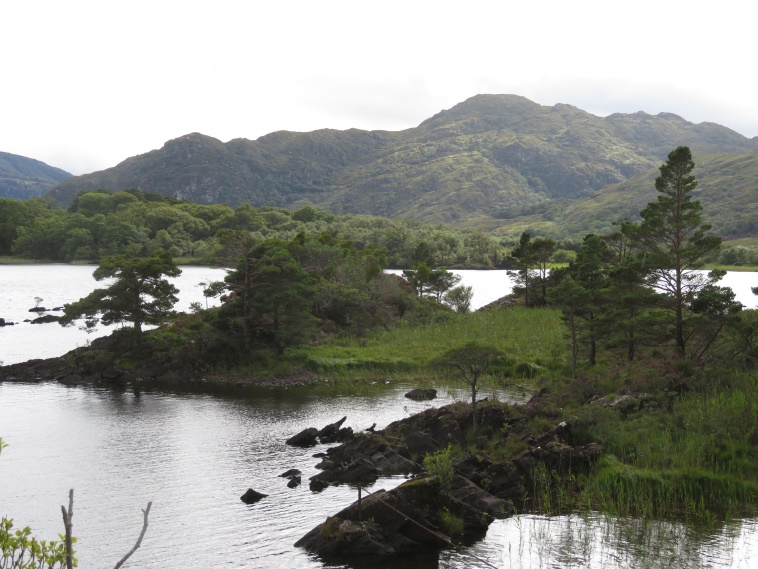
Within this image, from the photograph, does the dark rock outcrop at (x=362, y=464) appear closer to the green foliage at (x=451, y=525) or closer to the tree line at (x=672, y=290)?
the green foliage at (x=451, y=525)

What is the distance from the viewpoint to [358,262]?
76.8 m

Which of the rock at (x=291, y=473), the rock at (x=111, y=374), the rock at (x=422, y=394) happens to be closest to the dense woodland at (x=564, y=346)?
the rock at (x=111, y=374)

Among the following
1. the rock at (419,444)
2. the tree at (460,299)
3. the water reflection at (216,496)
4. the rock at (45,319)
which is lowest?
the water reflection at (216,496)

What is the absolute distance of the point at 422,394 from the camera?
149 ft

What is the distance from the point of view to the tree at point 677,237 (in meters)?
36.6

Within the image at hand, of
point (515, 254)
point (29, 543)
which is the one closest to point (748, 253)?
point (515, 254)

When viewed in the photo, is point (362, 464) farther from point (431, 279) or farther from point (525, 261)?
point (431, 279)

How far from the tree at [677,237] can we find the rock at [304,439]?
22326 mm

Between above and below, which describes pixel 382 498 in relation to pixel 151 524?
above

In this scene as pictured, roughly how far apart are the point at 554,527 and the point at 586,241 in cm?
3974

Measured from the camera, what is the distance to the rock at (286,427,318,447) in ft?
112

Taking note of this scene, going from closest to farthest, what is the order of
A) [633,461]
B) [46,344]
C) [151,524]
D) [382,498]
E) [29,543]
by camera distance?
[29,543] → [382,498] → [151,524] → [633,461] → [46,344]

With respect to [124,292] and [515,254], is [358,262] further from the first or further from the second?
[124,292]

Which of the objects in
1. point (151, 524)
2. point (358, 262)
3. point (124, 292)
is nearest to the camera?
point (151, 524)
